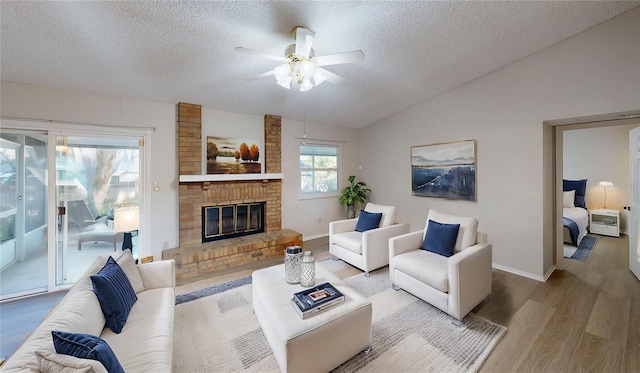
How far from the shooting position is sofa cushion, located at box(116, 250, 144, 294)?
201 centimetres

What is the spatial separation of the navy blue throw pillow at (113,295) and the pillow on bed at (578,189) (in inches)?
246

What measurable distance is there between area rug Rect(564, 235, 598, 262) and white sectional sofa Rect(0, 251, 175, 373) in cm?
530

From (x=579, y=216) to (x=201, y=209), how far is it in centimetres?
629

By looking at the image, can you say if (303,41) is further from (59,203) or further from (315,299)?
(59,203)

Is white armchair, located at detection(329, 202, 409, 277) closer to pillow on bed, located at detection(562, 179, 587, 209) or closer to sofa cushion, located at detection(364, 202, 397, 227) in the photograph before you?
sofa cushion, located at detection(364, 202, 397, 227)

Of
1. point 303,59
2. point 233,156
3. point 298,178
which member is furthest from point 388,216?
point 233,156

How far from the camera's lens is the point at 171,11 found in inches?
78.9

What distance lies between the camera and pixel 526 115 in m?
3.17

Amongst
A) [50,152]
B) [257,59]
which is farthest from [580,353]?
[50,152]

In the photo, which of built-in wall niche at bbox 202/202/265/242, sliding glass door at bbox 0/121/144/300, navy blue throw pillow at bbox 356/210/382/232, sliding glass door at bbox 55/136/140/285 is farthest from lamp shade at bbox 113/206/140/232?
navy blue throw pillow at bbox 356/210/382/232

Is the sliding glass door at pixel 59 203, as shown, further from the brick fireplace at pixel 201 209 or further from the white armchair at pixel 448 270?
the white armchair at pixel 448 270

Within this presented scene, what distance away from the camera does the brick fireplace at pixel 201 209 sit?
3434 millimetres

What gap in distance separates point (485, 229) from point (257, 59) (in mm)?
3907

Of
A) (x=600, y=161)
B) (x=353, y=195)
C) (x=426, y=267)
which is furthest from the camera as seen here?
(x=353, y=195)
